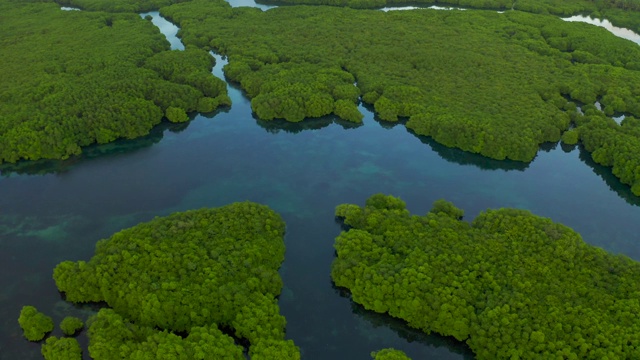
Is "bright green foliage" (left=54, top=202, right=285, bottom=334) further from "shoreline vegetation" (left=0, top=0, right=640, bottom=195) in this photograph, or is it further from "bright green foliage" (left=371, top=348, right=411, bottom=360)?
"shoreline vegetation" (left=0, top=0, right=640, bottom=195)

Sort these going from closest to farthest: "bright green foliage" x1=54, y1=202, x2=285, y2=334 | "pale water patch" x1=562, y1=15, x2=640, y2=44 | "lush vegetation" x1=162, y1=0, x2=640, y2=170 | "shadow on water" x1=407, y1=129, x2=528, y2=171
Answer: "bright green foliage" x1=54, y1=202, x2=285, y2=334 < "shadow on water" x1=407, y1=129, x2=528, y2=171 < "lush vegetation" x1=162, y1=0, x2=640, y2=170 < "pale water patch" x1=562, y1=15, x2=640, y2=44

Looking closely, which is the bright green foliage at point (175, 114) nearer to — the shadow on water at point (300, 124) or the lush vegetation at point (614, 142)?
the shadow on water at point (300, 124)

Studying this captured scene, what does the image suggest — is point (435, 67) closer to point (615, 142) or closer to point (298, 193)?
point (615, 142)

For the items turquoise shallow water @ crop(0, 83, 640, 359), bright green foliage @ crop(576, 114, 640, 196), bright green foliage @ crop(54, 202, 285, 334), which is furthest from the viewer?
bright green foliage @ crop(576, 114, 640, 196)

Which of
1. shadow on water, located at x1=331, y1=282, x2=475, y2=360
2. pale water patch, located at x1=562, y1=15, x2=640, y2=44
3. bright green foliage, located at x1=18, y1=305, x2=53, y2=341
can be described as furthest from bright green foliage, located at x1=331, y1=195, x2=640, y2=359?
pale water patch, located at x1=562, y1=15, x2=640, y2=44

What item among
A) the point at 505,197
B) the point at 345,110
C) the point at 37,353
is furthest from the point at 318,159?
the point at 37,353

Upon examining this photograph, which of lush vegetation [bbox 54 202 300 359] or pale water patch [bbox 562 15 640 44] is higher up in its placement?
pale water patch [bbox 562 15 640 44]

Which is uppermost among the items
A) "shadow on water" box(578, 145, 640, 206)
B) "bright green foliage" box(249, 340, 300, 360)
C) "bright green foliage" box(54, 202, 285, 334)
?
"shadow on water" box(578, 145, 640, 206)
